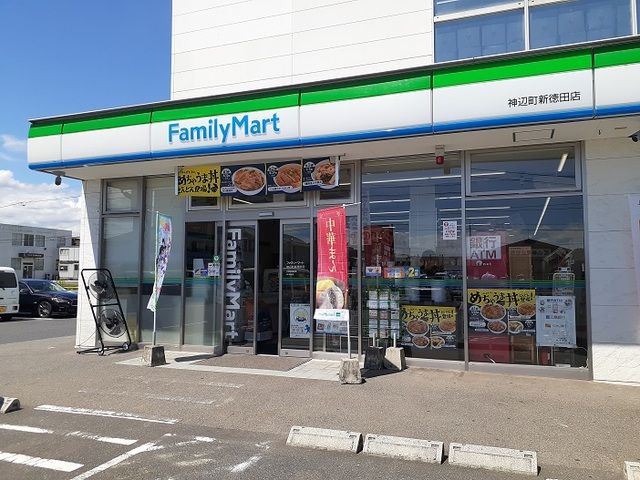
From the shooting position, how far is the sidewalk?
504 centimetres

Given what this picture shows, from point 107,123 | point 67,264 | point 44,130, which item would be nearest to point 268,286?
point 107,123

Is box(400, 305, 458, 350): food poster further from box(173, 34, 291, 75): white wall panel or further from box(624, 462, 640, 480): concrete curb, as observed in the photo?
box(173, 34, 291, 75): white wall panel

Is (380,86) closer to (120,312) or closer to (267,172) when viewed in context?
(267,172)

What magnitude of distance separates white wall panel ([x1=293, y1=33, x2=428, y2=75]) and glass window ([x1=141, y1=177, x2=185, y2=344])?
11.8 ft

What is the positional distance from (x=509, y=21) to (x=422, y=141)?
2.80 metres

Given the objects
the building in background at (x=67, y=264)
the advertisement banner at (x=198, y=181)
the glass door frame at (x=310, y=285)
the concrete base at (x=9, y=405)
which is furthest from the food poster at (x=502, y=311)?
the building in background at (x=67, y=264)

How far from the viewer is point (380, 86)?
751 cm

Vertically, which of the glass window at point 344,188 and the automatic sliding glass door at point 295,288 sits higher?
the glass window at point 344,188

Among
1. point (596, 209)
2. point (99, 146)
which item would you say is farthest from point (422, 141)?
point (99, 146)

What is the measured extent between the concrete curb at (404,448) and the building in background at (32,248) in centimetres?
6520

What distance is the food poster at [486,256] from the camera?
317 inches

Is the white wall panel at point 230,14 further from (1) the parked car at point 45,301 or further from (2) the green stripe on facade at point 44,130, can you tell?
(1) the parked car at point 45,301

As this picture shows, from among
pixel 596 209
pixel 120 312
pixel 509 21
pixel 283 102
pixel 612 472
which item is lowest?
pixel 612 472

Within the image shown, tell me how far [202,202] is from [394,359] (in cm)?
479
